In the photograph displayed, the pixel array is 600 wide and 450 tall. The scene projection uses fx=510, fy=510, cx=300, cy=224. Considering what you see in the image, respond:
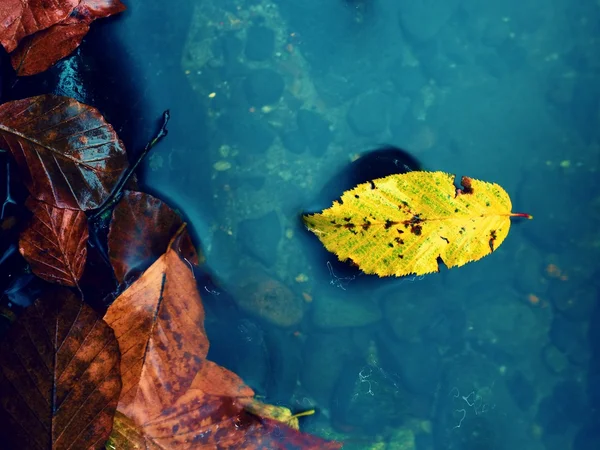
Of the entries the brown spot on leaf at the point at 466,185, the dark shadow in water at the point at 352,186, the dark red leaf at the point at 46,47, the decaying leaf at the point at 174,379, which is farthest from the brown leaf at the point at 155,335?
the brown spot on leaf at the point at 466,185

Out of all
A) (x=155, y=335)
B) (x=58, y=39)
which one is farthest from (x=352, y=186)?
(x=58, y=39)

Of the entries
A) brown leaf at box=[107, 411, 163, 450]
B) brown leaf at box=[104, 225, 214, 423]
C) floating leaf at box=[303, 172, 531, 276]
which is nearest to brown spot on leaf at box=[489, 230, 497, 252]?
floating leaf at box=[303, 172, 531, 276]

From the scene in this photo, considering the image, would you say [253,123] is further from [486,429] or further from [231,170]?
[486,429]

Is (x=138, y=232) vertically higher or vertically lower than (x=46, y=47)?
lower

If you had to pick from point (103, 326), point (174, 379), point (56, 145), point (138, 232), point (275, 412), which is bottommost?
point (275, 412)

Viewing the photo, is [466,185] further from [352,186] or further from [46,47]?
[46,47]

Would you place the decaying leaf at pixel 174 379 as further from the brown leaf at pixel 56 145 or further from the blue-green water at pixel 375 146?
the brown leaf at pixel 56 145

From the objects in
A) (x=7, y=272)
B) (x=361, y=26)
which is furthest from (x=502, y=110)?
(x=7, y=272)

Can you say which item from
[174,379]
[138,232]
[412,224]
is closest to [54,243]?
[138,232]
